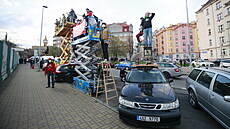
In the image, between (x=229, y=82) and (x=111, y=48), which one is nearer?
(x=229, y=82)

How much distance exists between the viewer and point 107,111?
3705mm

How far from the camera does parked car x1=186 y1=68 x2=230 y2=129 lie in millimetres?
2406

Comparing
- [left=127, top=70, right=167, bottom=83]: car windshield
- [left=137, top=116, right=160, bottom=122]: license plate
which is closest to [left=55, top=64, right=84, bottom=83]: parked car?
[left=127, top=70, right=167, bottom=83]: car windshield

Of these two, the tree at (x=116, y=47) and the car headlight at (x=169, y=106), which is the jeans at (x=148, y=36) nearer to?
the car headlight at (x=169, y=106)

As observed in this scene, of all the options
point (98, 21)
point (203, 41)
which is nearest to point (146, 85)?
point (98, 21)

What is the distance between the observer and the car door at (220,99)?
2371 millimetres

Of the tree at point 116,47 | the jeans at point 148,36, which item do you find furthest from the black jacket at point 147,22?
the tree at point 116,47

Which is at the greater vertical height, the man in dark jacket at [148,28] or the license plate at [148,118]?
the man in dark jacket at [148,28]

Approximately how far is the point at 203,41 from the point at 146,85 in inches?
1443

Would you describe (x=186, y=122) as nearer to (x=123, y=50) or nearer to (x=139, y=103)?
(x=139, y=103)

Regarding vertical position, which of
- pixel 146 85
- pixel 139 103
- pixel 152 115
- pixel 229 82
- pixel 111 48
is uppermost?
pixel 111 48

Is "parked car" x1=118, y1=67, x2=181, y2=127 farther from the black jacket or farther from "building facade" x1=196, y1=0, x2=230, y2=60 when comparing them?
"building facade" x1=196, y1=0, x2=230, y2=60

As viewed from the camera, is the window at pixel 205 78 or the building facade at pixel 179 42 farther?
the building facade at pixel 179 42

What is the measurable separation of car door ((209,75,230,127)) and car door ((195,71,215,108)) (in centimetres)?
24
